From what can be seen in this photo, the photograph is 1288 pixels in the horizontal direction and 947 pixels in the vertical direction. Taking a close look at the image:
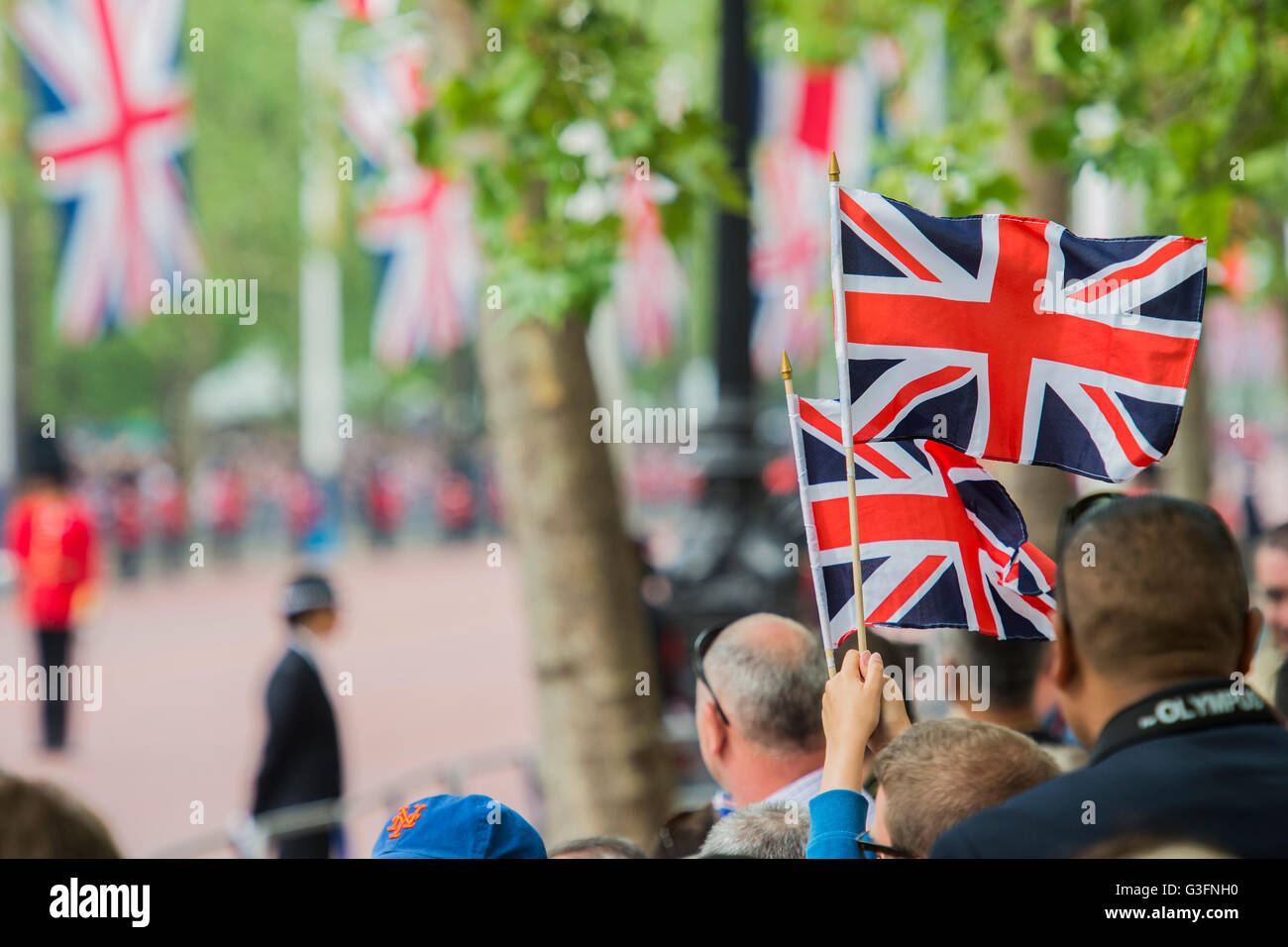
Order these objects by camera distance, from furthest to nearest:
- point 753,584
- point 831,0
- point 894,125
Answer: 1. point 894,125
2. point 831,0
3. point 753,584

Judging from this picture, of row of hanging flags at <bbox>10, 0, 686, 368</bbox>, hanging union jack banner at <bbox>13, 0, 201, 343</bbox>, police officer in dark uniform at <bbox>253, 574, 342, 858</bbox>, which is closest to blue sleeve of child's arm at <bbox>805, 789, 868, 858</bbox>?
police officer in dark uniform at <bbox>253, 574, 342, 858</bbox>

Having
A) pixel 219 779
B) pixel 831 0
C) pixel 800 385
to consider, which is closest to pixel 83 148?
pixel 219 779

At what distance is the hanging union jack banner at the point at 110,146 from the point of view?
12.1 meters

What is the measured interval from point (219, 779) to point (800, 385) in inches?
1130

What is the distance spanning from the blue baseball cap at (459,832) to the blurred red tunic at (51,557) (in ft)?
32.2

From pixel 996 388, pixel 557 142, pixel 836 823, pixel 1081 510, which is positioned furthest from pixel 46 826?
pixel 557 142

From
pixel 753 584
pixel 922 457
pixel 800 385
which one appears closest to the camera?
pixel 922 457

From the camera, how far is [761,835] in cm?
271

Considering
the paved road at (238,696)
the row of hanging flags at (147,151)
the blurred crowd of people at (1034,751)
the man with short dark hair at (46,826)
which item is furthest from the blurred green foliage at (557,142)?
the row of hanging flags at (147,151)

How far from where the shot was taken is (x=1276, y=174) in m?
10.8

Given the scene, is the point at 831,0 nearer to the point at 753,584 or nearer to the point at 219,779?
the point at 753,584

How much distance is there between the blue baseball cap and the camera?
8.23ft

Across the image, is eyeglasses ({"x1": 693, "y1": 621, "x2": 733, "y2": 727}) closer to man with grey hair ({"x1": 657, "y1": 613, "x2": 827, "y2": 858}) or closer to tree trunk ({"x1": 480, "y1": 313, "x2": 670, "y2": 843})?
man with grey hair ({"x1": 657, "y1": 613, "x2": 827, "y2": 858})

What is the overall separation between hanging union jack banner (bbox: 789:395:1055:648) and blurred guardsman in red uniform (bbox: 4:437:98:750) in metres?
9.72
